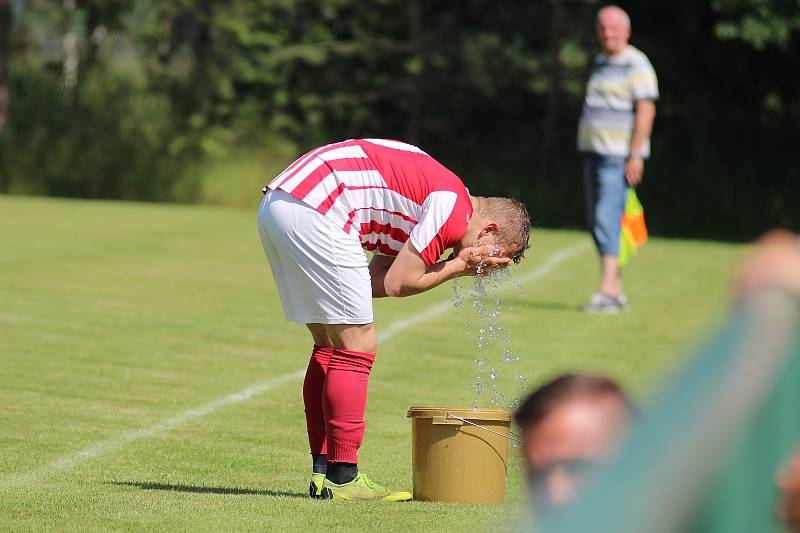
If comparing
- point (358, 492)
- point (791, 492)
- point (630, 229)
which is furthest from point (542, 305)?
point (791, 492)

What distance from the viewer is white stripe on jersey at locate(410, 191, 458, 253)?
18.7 feet

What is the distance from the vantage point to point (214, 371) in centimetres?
977

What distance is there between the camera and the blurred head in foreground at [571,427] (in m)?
2.41

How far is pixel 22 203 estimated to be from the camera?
27.8 meters

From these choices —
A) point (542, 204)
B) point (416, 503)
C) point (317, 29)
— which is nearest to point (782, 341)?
point (416, 503)

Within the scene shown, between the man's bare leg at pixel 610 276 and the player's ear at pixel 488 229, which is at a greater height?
the player's ear at pixel 488 229

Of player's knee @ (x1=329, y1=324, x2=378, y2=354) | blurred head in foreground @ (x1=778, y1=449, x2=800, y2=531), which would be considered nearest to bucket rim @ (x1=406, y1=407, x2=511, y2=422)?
player's knee @ (x1=329, y1=324, x2=378, y2=354)

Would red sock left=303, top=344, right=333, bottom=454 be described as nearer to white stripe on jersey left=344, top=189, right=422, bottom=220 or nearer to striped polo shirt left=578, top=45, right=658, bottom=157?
white stripe on jersey left=344, top=189, right=422, bottom=220

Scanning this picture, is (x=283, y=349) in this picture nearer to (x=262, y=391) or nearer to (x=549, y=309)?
(x=262, y=391)

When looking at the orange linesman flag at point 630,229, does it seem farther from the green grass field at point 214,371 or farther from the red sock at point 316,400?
the red sock at point 316,400

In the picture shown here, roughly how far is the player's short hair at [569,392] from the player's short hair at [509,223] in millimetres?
3243

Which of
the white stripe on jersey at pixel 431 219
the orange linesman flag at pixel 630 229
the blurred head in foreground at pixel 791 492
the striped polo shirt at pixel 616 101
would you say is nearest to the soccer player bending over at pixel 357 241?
the white stripe on jersey at pixel 431 219

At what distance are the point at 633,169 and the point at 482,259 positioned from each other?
7.80 metres

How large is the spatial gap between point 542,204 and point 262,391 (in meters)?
24.0
